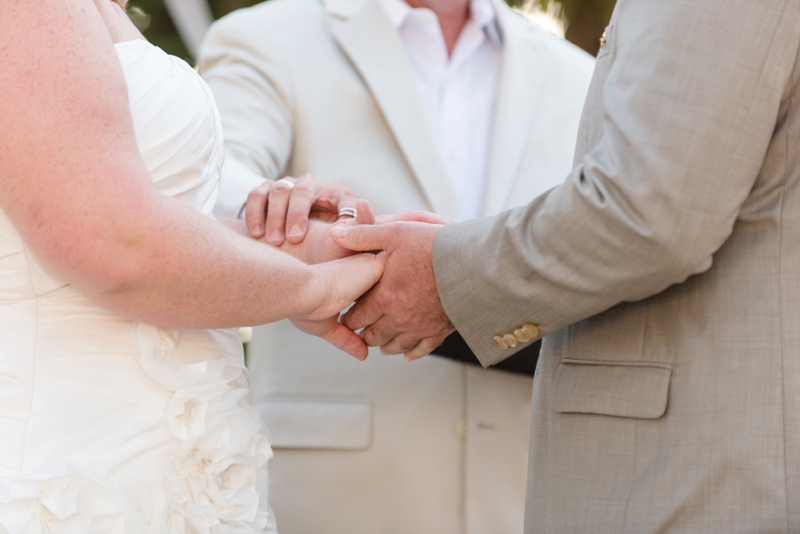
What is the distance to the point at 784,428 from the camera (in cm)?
138

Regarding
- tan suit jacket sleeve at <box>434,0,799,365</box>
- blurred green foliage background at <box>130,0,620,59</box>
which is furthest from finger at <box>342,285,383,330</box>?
blurred green foliage background at <box>130,0,620,59</box>

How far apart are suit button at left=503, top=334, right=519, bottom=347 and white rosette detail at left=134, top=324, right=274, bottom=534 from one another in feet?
1.67

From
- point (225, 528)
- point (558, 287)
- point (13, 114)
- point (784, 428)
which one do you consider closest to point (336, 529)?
point (225, 528)

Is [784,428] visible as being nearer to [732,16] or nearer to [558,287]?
[558,287]

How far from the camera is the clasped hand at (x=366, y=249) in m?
1.85

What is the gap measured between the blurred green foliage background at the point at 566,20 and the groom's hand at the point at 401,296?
2.26 metres

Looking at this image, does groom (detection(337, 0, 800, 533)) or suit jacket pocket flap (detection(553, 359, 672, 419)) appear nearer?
groom (detection(337, 0, 800, 533))

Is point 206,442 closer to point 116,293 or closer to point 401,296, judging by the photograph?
point 116,293

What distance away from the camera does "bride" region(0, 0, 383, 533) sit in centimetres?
119

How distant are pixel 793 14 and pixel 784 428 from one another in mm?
675

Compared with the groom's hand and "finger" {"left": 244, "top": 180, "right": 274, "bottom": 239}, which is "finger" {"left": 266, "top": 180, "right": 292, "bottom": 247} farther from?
the groom's hand

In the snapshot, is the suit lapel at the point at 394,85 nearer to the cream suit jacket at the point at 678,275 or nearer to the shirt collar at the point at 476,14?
the shirt collar at the point at 476,14

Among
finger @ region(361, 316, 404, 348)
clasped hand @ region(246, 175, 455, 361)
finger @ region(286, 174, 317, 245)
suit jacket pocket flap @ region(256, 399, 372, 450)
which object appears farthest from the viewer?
suit jacket pocket flap @ region(256, 399, 372, 450)

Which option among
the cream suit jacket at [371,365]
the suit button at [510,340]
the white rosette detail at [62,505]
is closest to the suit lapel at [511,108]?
the cream suit jacket at [371,365]
